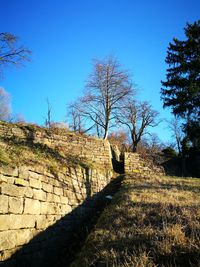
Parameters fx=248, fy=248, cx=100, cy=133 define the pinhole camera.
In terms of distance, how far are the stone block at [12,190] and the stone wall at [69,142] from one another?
8083mm

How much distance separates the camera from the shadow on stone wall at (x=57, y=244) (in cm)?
555

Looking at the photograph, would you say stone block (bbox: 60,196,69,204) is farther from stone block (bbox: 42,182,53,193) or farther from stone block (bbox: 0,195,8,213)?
stone block (bbox: 0,195,8,213)

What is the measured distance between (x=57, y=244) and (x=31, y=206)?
6.07 ft

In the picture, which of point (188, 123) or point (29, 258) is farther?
point (188, 123)

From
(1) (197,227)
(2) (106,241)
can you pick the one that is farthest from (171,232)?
(2) (106,241)

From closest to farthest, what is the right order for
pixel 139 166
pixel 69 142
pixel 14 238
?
pixel 14 238
pixel 69 142
pixel 139 166

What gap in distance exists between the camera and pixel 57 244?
23.0 ft

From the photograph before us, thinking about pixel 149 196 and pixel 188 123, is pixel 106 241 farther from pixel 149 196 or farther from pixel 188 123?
pixel 188 123

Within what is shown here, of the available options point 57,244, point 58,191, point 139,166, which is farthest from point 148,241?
point 139,166

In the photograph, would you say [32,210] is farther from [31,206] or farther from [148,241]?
[148,241]

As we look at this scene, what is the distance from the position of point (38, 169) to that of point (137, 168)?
33.3 ft

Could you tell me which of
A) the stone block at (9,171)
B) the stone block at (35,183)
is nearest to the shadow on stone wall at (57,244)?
the stone block at (35,183)

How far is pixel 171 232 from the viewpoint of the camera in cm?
357

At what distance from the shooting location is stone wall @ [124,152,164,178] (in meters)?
15.7
